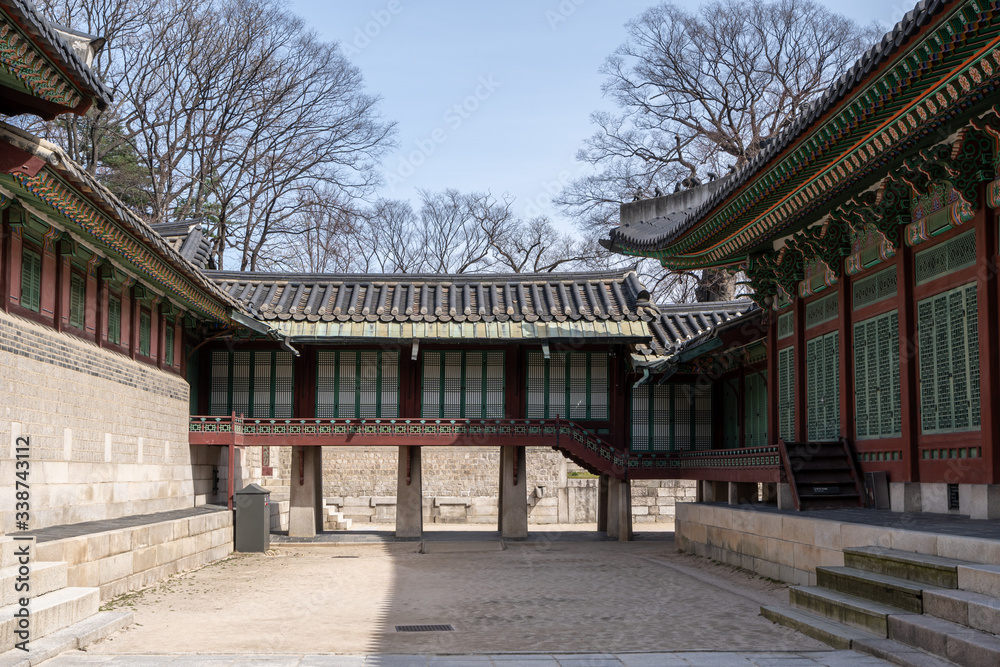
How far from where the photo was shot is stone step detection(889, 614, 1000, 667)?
6.48 metres

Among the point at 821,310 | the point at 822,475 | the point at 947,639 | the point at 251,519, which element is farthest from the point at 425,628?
the point at 251,519

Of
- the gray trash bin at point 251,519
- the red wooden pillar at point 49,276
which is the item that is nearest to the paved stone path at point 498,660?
the red wooden pillar at point 49,276

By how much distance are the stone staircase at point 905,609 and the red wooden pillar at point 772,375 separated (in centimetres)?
728

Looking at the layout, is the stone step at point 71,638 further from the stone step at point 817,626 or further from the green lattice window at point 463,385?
the green lattice window at point 463,385

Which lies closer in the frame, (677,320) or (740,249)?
(740,249)

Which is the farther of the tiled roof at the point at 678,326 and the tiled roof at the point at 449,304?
the tiled roof at the point at 449,304

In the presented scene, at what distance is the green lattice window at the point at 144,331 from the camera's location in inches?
681

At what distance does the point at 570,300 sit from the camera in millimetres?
24422

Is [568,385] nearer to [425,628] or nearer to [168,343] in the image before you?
[168,343]

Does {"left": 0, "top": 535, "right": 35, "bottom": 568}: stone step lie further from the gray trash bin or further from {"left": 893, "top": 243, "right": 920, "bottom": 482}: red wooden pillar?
the gray trash bin

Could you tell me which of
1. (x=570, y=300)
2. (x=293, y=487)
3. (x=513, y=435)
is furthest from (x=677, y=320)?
(x=293, y=487)

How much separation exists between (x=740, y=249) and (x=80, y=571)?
11.5 meters

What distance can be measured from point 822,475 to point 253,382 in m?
14.5

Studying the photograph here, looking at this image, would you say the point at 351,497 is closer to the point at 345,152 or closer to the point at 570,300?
the point at 570,300
